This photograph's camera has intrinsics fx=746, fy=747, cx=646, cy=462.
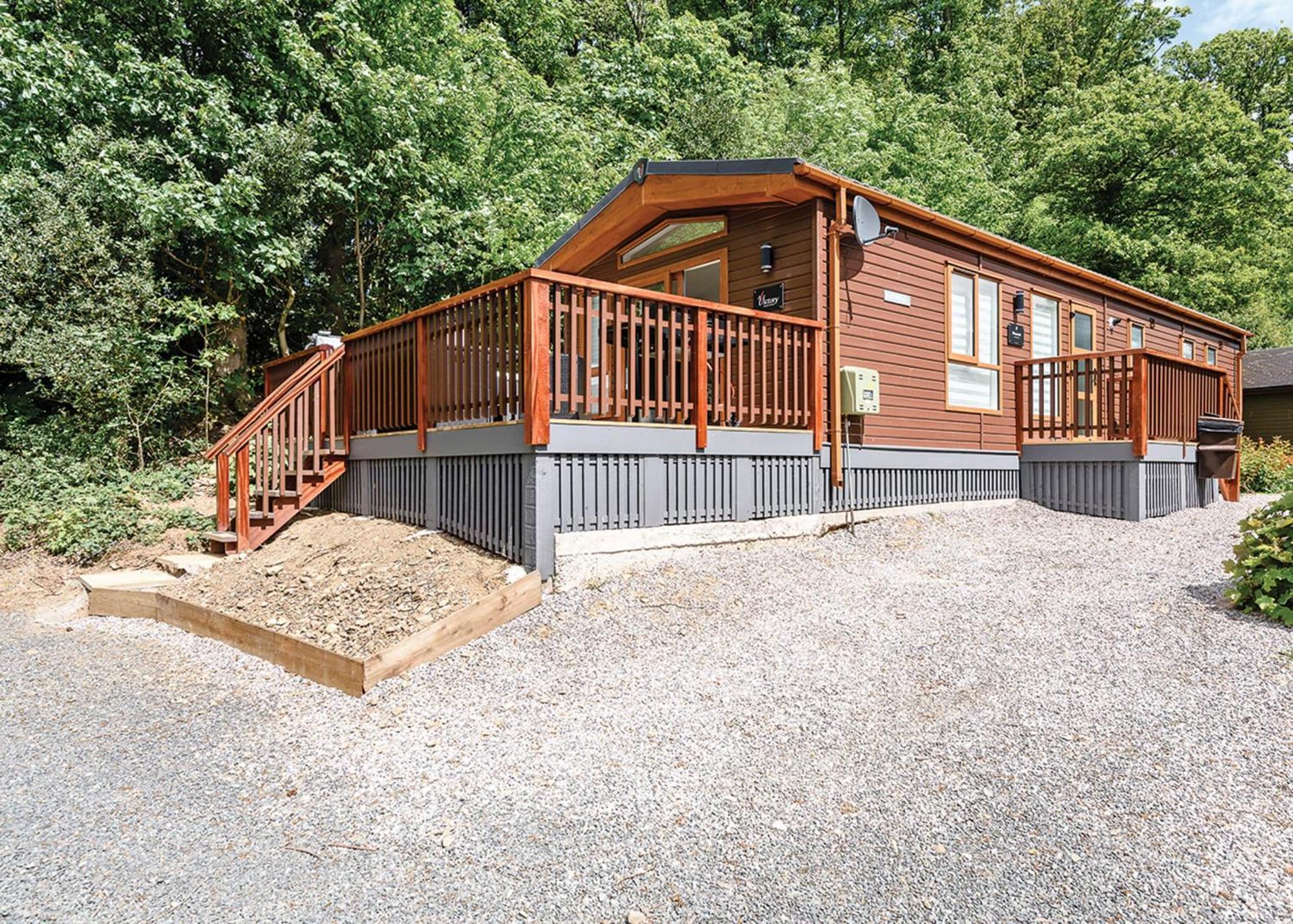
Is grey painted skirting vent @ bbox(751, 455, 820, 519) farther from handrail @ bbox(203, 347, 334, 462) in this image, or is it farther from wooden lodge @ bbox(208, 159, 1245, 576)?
handrail @ bbox(203, 347, 334, 462)

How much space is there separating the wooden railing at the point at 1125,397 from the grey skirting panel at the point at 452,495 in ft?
22.6

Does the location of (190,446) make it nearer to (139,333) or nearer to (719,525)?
(139,333)

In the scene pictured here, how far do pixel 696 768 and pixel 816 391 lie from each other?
4.39 m

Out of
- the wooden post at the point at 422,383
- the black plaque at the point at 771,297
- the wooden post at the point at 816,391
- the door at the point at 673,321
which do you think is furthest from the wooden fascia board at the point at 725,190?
the wooden post at the point at 422,383

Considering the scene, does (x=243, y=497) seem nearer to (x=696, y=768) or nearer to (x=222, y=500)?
(x=222, y=500)

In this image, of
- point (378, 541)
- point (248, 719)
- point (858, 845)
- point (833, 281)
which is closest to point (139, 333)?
point (378, 541)

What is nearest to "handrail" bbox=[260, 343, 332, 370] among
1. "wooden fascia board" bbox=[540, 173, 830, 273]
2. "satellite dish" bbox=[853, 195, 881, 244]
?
"wooden fascia board" bbox=[540, 173, 830, 273]

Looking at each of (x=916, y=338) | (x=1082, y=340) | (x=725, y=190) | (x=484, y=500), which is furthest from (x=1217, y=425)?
(x=484, y=500)

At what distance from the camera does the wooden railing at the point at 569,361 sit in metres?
5.08

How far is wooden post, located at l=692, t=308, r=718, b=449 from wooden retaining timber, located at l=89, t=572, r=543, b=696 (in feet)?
5.90

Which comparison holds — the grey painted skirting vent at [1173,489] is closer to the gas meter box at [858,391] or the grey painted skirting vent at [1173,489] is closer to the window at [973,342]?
the window at [973,342]

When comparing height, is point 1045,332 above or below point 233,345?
below

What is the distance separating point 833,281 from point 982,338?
10.2 ft

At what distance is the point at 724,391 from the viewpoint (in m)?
6.23
